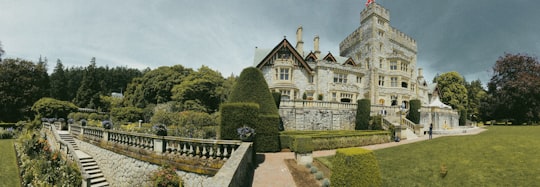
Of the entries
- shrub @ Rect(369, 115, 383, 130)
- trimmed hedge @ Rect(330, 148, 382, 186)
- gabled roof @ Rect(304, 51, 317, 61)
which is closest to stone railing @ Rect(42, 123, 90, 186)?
trimmed hedge @ Rect(330, 148, 382, 186)

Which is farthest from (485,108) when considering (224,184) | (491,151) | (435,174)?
(224,184)

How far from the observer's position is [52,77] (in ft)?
219

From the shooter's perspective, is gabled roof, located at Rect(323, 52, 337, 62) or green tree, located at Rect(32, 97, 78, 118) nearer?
green tree, located at Rect(32, 97, 78, 118)

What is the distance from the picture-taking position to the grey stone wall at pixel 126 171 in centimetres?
815

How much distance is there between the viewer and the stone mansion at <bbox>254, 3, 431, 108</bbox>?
32.6m

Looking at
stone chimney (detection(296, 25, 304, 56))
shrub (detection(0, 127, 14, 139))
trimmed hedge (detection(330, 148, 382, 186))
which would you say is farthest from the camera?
stone chimney (detection(296, 25, 304, 56))

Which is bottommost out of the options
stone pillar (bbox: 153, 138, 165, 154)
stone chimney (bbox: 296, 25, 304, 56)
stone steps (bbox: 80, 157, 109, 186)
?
stone steps (bbox: 80, 157, 109, 186)

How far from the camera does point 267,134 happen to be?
1470 cm

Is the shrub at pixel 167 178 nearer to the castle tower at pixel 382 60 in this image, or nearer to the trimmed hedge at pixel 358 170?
the trimmed hedge at pixel 358 170

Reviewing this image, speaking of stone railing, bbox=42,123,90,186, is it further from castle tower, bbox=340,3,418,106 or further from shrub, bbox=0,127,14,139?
castle tower, bbox=340,3,418,106

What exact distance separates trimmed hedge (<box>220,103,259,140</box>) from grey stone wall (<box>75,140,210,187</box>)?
427 centimetres

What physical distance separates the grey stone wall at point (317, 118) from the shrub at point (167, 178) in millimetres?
17030

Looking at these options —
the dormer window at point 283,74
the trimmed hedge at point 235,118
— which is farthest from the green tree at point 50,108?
the trimmed hedge at point 235,118

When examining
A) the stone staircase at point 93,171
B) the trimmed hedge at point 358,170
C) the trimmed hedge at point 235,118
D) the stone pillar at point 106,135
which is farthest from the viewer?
the stone staircase at point 93,171
